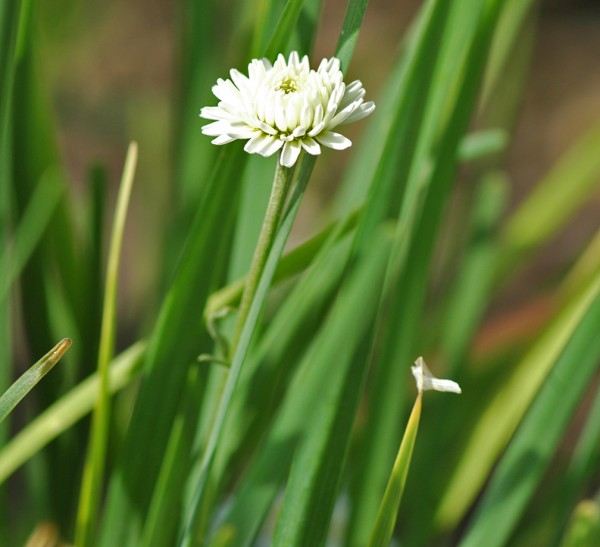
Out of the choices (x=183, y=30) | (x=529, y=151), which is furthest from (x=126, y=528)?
(x=529, y=151)

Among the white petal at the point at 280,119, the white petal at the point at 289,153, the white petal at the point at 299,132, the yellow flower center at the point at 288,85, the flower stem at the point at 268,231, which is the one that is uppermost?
the yellow flower center at the point at 288,85

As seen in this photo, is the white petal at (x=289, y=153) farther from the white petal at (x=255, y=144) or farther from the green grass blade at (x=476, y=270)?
the green grass blade at (x=476, y=270)

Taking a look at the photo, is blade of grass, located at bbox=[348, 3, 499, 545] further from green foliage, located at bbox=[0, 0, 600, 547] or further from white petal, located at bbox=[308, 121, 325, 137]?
white petal, located at bbox=[308, 121, 325, 137]

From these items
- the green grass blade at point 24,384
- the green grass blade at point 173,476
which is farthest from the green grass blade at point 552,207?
the green grass blade at point 24,384

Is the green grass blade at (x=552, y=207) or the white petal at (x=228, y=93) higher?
the green grass blade at (x=552, y=207)

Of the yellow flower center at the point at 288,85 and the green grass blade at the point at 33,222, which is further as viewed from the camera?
the green grass blade at the point at 33,222
